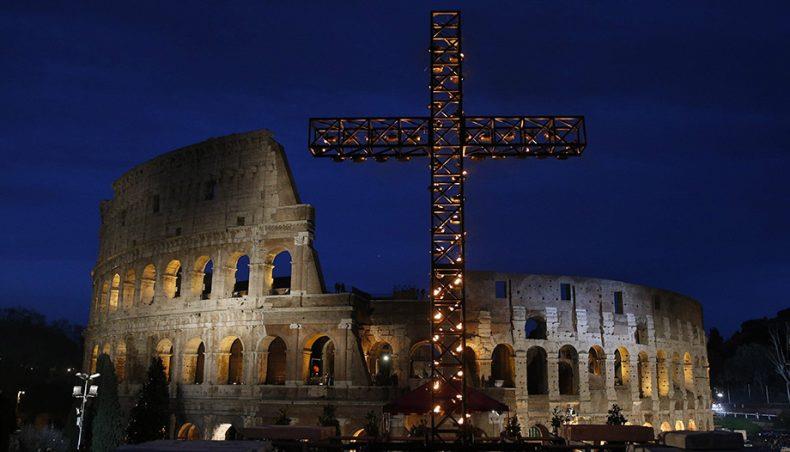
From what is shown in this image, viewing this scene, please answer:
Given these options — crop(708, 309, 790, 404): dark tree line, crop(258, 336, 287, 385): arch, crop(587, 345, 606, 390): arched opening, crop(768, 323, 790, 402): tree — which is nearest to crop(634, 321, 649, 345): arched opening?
crop(587, 345, 606, 390): arched opening

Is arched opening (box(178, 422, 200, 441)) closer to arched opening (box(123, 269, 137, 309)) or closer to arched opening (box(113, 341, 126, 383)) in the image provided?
arched opening (box(113, 341, 126, 383))

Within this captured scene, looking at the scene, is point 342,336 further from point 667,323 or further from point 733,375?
point 733,375

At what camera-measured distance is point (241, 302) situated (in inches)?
1266

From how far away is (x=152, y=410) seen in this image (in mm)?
30844

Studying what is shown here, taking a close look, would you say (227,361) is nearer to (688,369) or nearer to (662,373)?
(662,373)

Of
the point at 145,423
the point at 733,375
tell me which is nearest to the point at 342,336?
the point at 145,423

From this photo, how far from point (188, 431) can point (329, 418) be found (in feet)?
30.8

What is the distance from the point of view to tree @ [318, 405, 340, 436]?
2717 centimetres

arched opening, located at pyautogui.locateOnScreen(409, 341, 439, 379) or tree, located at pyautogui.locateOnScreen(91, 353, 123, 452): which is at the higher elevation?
arched opening, located at pyautogui.locateOnScreen(409, 341, 439, 379)

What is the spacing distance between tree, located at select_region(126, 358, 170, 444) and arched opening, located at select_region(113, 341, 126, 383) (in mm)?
5425

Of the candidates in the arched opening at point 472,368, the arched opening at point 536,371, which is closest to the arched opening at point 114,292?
the arched opening at point 472,368

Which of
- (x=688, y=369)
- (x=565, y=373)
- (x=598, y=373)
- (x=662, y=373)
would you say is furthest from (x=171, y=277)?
(x=688, y=369)

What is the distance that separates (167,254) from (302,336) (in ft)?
31.0

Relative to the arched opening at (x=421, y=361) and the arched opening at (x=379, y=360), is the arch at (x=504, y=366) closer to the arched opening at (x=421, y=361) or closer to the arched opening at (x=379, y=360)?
the arched opening at (x=421, y=361)
